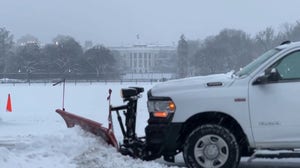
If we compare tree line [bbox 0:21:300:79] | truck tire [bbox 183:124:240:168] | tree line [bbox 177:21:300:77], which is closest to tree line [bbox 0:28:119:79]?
tree line [bbox 0:21:300:79]

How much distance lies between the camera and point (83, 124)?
32.0 ft

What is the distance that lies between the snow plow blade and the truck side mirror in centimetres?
248

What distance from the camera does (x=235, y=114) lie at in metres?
8.20

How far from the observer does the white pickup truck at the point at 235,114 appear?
812cm

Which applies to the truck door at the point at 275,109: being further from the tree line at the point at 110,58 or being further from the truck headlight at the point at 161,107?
the tree line at the point at 110,58

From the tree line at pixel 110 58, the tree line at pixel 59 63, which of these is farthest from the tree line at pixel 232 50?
the tree line at pixel 59 63

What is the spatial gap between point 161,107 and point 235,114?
1.06 metres

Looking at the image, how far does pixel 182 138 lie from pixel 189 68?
105m

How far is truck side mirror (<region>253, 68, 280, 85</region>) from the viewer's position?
8.06m

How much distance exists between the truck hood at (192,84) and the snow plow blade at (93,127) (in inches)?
46.8

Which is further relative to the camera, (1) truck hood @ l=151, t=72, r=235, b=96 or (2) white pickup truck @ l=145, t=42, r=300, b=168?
(1) truck hood @ l=151, t=72, r=235, b=96

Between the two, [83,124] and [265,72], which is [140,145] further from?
[265,72]

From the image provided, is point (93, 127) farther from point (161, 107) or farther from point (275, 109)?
point (275, 109)

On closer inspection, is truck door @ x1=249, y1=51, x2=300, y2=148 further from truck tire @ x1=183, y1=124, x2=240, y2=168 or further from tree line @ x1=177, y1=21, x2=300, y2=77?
tree line @ x1=177, y1=21, x2=300, y2=77
